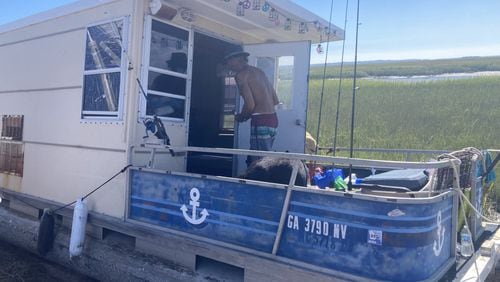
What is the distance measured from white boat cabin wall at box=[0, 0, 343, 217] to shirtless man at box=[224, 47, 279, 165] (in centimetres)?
59

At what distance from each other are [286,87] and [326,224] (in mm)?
3063

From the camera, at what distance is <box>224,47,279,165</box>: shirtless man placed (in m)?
4.89

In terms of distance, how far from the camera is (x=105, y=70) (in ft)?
15.1

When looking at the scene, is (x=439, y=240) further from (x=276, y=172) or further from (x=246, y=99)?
(x=246, y=99)

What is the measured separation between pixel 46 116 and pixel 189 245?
9.57ft

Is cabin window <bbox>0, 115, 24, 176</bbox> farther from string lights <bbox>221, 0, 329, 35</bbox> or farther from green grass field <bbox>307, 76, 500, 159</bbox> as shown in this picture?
green grass field <bbox>307, 76, 500, 159</bbox>

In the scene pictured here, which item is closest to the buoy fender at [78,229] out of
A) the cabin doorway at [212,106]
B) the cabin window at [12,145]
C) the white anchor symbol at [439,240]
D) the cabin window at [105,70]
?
the cabin window at [105,70]

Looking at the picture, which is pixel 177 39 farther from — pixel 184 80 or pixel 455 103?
pixel 455 103

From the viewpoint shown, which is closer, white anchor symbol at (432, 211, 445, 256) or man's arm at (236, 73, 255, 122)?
white anchor symbol at (432, 211, 445, 256)

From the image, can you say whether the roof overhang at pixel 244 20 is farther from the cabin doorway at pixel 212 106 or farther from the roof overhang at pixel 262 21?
the cabin doorway at pixel 212 106

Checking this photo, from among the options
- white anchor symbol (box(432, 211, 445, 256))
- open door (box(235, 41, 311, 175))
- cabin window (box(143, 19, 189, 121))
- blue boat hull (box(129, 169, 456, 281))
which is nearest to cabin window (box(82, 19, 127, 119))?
cabin window (box(143, 19, 189, 121))

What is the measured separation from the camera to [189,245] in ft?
12.0

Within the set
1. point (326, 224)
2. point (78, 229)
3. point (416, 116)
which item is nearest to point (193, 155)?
point (78, 229)

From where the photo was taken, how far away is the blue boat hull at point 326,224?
276cm
